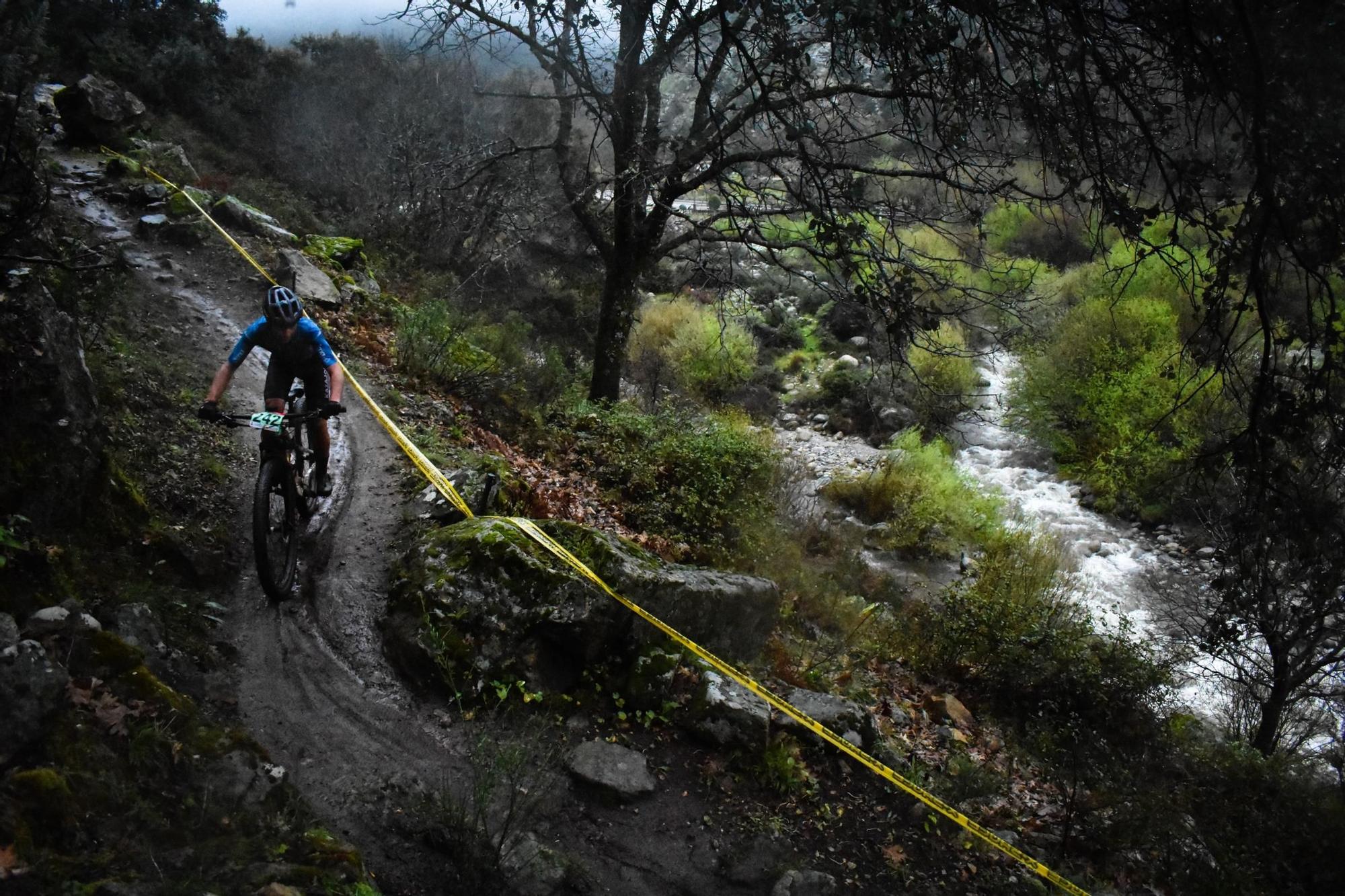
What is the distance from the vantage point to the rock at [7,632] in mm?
2982

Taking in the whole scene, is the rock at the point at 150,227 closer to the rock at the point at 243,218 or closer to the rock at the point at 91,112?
the rock at the point at 243,218

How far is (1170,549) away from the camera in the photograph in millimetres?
14344

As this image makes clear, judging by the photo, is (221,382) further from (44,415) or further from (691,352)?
(691,352)

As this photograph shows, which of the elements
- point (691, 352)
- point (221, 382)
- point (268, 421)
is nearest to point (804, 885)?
point (268, 421)

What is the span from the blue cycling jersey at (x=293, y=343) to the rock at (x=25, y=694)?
8.23ft

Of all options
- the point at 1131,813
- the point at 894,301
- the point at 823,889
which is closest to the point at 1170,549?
the point at 1131,813

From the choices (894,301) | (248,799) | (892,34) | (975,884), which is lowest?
(975,884)

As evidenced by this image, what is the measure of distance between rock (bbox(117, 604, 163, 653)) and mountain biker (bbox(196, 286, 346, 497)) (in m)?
1.18

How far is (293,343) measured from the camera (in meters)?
5.37

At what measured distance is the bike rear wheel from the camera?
16.2 feet

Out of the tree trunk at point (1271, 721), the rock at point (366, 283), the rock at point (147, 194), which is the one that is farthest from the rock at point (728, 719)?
the rock at point (147, 194)

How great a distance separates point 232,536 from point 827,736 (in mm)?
4654

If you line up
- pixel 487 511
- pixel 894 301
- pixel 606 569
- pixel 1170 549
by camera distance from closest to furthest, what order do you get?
pixel 894 301
pixel 606 569
pixel 487 511
pixel 1170 549

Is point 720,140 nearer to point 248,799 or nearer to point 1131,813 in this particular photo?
point 248,799
